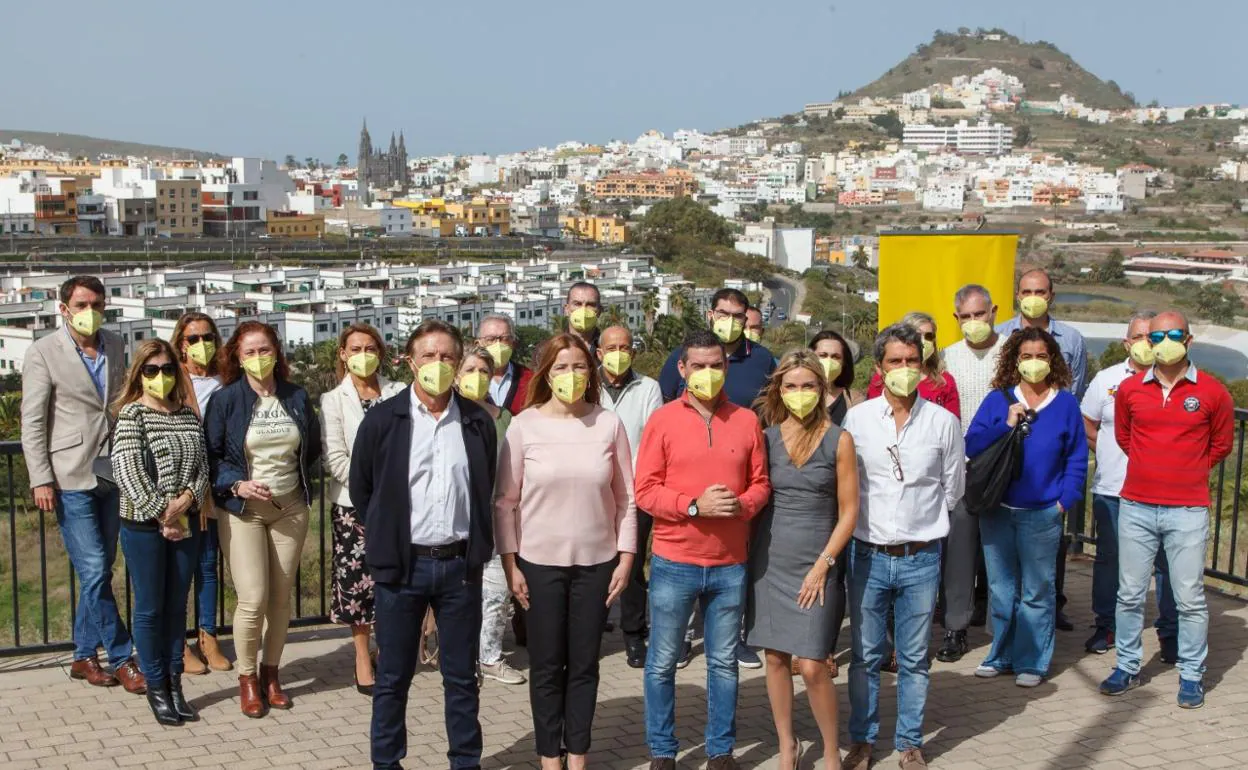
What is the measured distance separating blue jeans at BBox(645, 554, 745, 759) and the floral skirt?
127 centimetres

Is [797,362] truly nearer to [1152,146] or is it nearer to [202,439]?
[202,439]

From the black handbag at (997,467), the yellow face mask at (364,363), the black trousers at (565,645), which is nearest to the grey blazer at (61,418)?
the yellow face mask at (364,363)

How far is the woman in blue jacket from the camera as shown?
4.79m

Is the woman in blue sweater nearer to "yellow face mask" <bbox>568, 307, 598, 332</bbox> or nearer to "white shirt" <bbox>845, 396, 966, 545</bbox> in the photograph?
"white shirt" <bbox>845, 396, 966, 545</bbox>

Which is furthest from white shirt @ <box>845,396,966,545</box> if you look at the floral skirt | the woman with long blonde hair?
the woman with long blonde hair

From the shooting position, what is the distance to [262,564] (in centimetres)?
486

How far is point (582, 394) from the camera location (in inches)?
165

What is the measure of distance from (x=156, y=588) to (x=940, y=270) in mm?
4322

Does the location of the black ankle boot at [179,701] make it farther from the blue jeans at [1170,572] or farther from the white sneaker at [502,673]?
the blue jeans at [1170,572]

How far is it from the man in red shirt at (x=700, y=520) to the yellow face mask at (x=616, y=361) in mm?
821

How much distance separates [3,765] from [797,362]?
2.98m

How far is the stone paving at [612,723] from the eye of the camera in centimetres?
454

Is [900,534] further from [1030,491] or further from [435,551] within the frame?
[435,551]

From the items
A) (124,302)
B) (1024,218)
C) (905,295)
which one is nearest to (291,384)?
(905,295)
